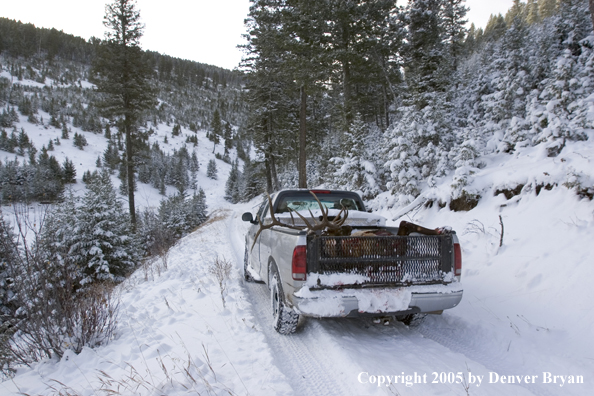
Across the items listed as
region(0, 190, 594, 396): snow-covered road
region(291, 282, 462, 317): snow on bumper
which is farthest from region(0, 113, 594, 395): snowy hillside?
region(291, 282, 462, 317): snow on bumper

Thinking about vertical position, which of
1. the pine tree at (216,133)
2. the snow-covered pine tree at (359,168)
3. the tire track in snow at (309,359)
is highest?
the pine tree at (216,133)

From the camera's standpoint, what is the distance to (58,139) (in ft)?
284

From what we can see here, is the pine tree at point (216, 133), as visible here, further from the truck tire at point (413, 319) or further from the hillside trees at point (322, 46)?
the truck tire at point (413, 319)

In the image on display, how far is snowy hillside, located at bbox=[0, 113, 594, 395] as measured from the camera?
257cm

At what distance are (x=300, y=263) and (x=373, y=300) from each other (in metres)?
0.86

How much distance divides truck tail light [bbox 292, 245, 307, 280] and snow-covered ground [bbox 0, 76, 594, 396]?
883 millimetres

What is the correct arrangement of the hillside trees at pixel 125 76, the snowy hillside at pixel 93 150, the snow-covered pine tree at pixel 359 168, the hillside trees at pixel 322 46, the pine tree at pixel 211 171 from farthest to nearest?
the pine tree at pixel 211 171
the snowy hillside at pixel 93 150
the hillside trees at pixel 125 76
the hillside trees at pixel 322 46
the snow-covered pine tree at pixel 359 168

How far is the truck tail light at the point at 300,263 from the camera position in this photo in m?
3.05

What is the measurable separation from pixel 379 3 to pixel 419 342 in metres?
18.1

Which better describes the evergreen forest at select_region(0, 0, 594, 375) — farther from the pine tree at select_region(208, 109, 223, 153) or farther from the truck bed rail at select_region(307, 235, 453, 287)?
the pine tree at select_region(208, 109, 223, 153)

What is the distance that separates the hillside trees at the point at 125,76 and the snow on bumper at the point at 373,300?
60.9 ft

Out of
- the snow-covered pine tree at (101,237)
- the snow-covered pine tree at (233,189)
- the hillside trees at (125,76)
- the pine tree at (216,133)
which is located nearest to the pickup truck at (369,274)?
the snow-covered pine tree at (101,237)

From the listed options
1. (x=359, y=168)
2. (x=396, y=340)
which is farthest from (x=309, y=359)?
(x=359, y=168)

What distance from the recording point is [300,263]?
3.06 meters
